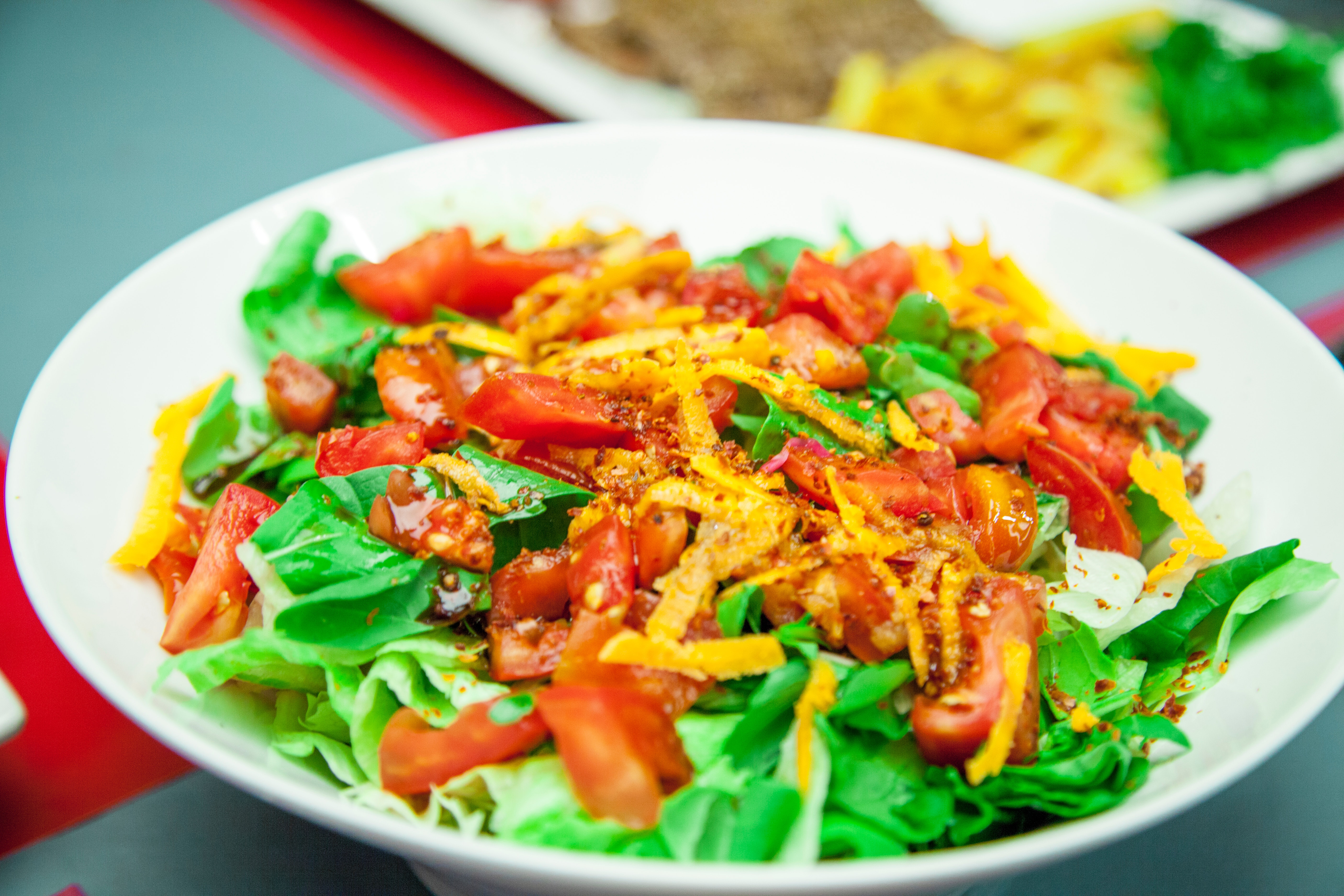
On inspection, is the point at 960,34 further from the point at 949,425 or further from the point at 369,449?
the point at 369,449

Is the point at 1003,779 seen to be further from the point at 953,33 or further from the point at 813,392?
the point at 953,33

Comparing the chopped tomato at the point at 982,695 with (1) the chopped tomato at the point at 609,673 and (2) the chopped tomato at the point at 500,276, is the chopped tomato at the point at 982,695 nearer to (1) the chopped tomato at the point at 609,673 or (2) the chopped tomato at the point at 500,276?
(1) the chopped tomato at the point at 609,673

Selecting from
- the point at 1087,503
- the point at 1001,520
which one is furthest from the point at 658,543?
the point at 1087,503

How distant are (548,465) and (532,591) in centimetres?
29

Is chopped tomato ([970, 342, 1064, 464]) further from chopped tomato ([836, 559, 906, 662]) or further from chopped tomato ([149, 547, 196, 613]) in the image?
chopped tomato ([149, 547, 196, 613])

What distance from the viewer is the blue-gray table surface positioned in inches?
70.0

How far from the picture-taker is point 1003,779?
1497 mm

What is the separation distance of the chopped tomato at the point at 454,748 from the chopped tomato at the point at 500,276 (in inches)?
50.2

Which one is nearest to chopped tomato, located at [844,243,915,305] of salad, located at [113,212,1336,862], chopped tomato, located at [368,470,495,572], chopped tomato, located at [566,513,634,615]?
salad, located at [113,212,1336,862]

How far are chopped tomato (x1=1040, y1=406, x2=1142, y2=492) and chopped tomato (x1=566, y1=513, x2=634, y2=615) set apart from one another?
1.00 m

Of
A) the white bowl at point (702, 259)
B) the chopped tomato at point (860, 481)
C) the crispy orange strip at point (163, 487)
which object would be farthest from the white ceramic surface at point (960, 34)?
the crispy orange strip at point (163, 487)

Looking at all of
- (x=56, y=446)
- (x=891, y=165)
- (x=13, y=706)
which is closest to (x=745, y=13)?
(x=891, y=165)

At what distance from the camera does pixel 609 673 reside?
1.48 meters

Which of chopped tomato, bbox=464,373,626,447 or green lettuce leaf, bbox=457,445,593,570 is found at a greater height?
chopped tomato, bbox=464,373,626,447
